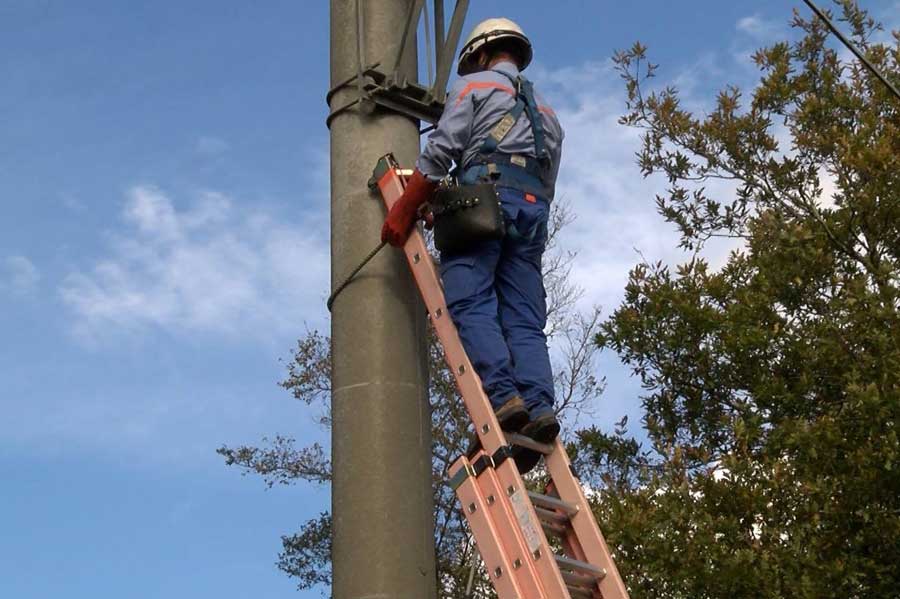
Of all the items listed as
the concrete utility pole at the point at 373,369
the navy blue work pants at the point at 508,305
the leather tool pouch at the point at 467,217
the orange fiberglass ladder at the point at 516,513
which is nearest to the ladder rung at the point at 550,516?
the orange fiberglass ladder at the point at 516,513

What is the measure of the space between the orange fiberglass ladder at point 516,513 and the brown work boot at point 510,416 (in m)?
0.04

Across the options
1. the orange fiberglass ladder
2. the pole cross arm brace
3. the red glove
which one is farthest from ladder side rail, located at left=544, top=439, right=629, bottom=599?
the pole cross arm brace

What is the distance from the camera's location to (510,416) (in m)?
3.82

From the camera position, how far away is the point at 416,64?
4.74m

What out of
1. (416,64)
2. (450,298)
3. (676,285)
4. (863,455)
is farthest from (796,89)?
(450,298)

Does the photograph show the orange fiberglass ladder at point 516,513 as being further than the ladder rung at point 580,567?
No

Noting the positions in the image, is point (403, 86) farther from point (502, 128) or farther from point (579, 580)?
point (579, 580)

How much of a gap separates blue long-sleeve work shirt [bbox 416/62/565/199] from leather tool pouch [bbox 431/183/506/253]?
96mm

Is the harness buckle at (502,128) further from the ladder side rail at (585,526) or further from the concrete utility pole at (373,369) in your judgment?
the ladder side rail at (585,526)

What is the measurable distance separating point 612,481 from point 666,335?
49.5 inches

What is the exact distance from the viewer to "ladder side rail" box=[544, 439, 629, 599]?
3658 mm

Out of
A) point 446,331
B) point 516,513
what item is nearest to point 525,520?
point 516,513

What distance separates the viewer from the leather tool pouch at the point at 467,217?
Result: 13.5 ft

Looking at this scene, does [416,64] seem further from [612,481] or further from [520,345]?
[612,481]
